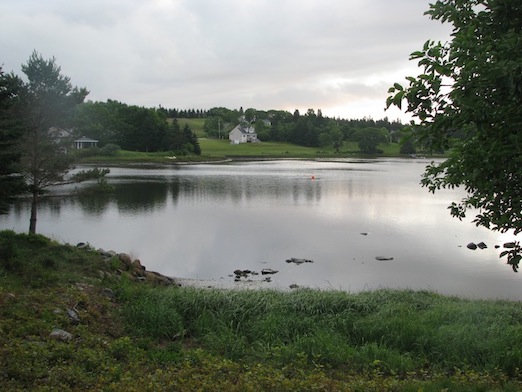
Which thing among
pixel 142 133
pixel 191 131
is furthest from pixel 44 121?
pixel 191 131

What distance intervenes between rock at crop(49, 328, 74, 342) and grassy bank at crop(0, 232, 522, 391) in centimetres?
10

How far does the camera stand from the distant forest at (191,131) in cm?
9938

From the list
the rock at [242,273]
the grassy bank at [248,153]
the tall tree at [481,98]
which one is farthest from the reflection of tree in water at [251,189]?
the grassy bank at [248,153]

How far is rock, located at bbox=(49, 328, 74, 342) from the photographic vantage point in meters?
7.55

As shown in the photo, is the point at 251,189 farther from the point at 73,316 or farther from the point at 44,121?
the point at 73,316

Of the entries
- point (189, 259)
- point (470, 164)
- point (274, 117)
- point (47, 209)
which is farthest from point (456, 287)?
point (274, 117)

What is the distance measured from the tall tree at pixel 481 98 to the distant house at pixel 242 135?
149945 mm

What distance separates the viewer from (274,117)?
18700 cm

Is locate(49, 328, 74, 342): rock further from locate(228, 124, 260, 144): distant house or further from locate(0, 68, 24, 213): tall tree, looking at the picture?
locate(228, 124, 260, 144): distant house

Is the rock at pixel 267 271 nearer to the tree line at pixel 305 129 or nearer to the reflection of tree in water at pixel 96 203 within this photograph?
the reflection of tree in water at pixel 96 203

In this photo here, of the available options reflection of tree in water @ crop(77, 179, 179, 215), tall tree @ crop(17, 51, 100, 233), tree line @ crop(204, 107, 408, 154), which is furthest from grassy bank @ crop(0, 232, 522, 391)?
tree line @ crop(204, 107, 408, 154)

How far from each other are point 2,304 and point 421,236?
22437 millimetres

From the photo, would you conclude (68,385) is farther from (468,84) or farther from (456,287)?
(456,287)

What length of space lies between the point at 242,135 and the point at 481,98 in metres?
157
